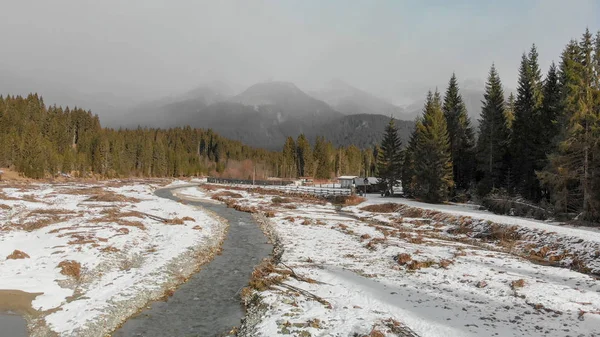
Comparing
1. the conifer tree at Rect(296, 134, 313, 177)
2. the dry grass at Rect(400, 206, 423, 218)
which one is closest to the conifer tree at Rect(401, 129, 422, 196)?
the dry grass at Rect(400, 206, 423, 218)

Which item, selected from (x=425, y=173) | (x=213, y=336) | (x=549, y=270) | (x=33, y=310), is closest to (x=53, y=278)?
(x=33, y=310)

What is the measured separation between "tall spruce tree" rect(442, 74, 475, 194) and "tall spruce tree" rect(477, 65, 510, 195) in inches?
189

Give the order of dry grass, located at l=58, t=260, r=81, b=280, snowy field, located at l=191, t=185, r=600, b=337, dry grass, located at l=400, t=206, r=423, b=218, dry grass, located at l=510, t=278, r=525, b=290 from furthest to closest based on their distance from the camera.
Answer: dry grass, located at l=400, t=206, r=423, b=218, dry grass, located at l=58, t=260, r=81, b=280, dry grass, located at l=510, t=278, r=525, b=290, snowy field, located at l=191, t=185, r=600, b=337

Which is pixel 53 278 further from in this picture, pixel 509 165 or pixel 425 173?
pixel 509 165

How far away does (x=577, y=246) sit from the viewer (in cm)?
1950

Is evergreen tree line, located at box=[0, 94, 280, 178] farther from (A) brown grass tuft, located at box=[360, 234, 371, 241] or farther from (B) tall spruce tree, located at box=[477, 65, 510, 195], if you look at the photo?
(B) tall spruce tree, located at box=[477, 65, 510, 195]

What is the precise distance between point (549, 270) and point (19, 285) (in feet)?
77.8

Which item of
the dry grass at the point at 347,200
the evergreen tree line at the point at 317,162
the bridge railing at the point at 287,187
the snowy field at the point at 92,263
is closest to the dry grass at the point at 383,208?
the dry grass at the point at 347,200

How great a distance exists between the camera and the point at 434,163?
48.5 meters

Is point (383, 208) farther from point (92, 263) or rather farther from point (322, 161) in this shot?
point (322, 161)

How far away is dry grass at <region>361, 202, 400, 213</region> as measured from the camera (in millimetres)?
44312

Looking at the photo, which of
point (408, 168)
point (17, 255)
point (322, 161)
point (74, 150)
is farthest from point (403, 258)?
point (74, 150)

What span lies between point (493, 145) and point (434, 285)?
139ft

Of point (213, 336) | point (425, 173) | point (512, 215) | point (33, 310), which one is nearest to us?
point (213, 336)
